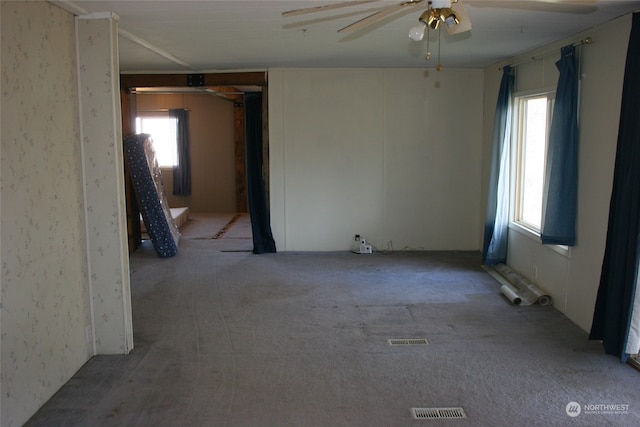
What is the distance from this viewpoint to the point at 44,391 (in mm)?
3207

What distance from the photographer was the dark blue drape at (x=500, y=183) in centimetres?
588

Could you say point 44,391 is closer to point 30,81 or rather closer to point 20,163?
point 20,163

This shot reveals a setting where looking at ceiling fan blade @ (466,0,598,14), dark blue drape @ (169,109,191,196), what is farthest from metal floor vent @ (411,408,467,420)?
dark blue drape @ (169,109,191,196)

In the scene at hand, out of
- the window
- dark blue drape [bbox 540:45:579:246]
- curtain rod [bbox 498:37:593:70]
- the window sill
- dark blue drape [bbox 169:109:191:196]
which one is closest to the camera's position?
curtain rod [bbox 498:37:593:70]

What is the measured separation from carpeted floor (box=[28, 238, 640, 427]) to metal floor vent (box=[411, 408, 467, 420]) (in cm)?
4

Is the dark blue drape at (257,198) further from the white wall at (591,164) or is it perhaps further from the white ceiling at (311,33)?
the white wall at (591,164)

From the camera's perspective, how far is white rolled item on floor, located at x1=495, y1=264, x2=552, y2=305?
16.3 ft

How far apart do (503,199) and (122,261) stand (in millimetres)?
4079

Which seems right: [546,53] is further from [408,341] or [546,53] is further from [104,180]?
[104,180]

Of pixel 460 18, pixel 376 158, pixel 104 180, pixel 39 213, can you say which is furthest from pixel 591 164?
pixel 39 213

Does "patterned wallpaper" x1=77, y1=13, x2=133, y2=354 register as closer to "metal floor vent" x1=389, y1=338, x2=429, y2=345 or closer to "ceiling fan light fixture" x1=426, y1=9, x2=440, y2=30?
"metal floor vent" x1=389, y1=338, x2=429, y2=345

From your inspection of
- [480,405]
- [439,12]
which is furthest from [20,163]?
[480,405]

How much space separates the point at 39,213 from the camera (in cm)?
314

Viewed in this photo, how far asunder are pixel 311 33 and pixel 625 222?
111 inches
